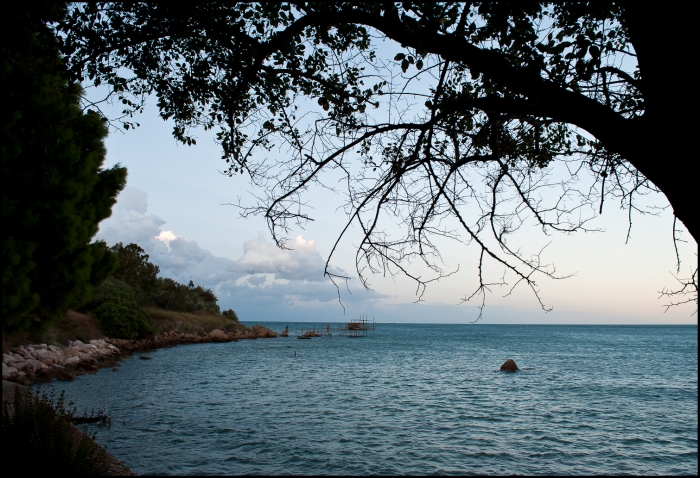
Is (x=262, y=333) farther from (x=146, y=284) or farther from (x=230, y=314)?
(x=146, y=284)

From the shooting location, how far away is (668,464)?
13922 millimetres

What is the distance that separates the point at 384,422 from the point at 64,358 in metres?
20.4

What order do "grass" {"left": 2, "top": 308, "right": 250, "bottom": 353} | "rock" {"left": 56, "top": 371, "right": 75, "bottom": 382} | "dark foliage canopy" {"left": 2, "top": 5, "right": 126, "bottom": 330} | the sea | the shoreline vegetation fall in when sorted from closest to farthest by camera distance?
the shoreline vegetation
"dark foliage canopy" {"left": 2, "top": 5, "right": 126, "bottom": 330}
the sea
"rock" {"left": 56, "top": 371, "right": 75, "bottom": 382}
"grass" {"left": 2, "top": 308, "right": 250, "bottom": 353}

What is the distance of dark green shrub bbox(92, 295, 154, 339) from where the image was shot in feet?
139

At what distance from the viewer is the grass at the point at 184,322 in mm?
56094

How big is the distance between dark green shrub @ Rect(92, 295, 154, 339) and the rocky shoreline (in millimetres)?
1152

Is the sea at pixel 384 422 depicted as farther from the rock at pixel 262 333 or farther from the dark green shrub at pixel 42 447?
the rock at pixel 262 333

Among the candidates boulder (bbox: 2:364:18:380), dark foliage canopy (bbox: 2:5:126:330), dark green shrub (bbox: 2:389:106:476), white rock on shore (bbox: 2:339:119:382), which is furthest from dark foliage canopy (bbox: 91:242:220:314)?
dark green shrub (bbox: 2:389:106:476)

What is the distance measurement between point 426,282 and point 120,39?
4.63m

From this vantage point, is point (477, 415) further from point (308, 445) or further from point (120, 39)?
point (120, 39)

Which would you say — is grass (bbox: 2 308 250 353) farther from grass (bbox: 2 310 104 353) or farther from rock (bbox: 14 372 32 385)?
rock (bbox: 14 372 32 385)

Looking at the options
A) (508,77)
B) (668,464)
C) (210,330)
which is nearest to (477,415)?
(668,464)

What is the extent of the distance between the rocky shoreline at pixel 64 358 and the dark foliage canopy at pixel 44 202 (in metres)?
8.54

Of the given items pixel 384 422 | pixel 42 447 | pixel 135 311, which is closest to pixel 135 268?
pixel 135 311
